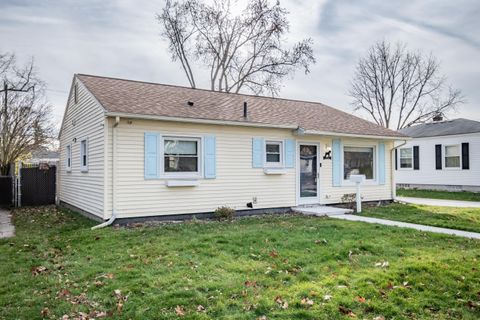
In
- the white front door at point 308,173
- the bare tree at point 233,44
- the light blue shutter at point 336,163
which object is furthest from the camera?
the bare tree at point 233,44

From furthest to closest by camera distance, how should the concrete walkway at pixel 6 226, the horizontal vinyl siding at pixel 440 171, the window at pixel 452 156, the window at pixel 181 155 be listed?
the window at pixel 452 156, the horizontal vinyl siding at pixel 440 171, the window at pixel 181 155, the concrete walkway at pixel 6 226

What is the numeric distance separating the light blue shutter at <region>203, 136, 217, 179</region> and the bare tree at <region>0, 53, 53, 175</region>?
41.9 ft

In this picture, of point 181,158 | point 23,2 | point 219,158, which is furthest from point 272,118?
point 23,2

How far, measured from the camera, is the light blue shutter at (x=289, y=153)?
11.8m

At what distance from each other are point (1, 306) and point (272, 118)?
9.26m

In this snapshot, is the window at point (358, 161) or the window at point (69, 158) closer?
the window at point (358, 161)

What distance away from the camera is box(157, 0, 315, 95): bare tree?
2517cm

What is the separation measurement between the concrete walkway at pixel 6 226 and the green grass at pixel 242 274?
626 mm

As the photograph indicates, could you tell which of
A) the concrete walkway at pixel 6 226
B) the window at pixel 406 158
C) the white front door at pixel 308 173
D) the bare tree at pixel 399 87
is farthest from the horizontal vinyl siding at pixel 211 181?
the bare tree at pixel 399 87

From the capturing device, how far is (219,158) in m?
10.7

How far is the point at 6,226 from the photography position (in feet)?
32.0

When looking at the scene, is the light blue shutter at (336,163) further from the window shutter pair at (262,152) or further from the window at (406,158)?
the window at (406,158)

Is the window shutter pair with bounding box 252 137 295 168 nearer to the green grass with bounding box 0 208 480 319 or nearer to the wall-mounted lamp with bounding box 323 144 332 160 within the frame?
the wall-mounted lamp with bounding box 323 144 332 160

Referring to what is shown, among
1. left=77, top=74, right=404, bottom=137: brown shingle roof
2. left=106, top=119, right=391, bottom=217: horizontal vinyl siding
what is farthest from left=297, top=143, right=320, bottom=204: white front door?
left=77, top=74, right=404, bottom=137: brown shingle roof
